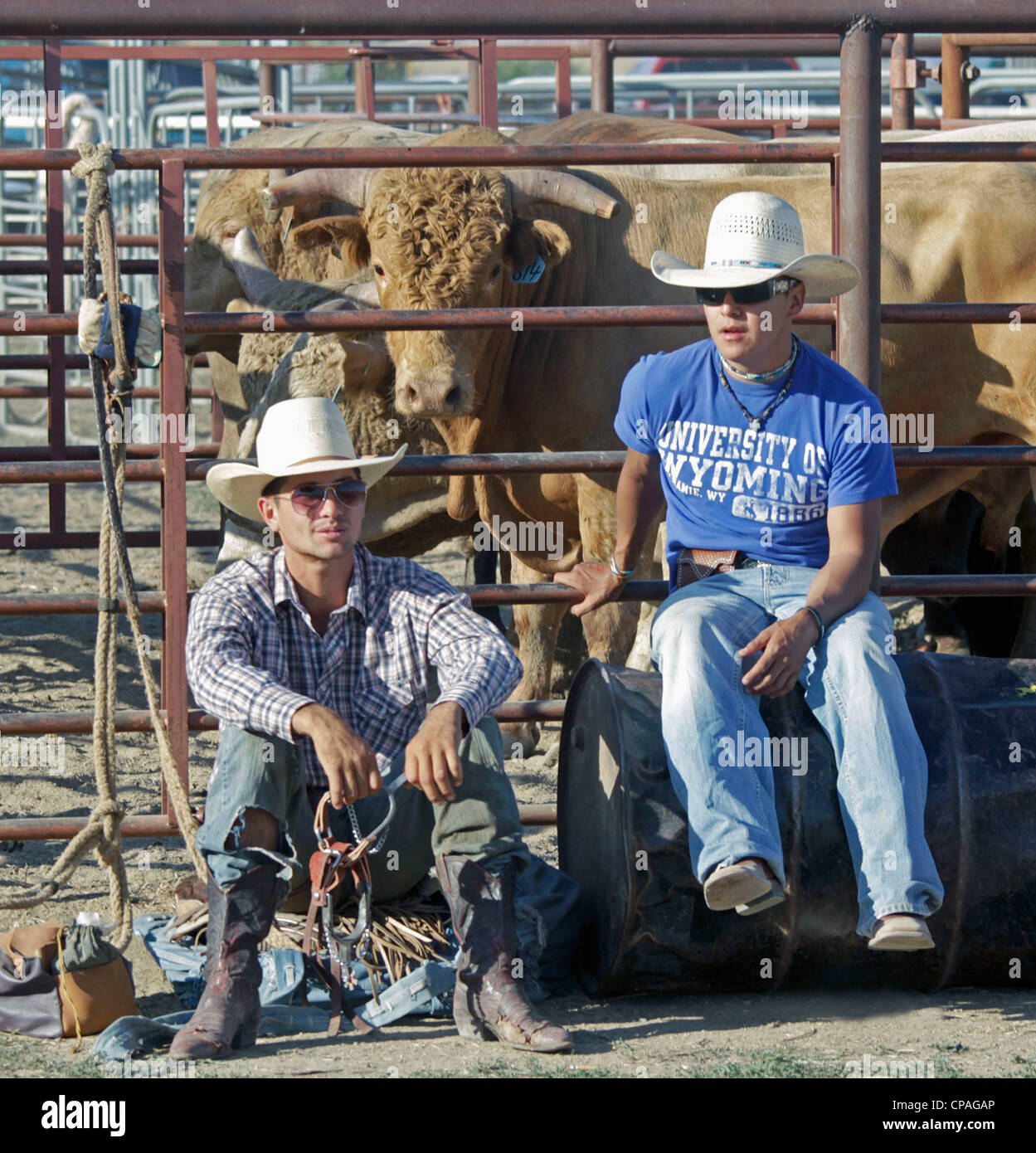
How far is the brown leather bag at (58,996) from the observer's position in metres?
2.97

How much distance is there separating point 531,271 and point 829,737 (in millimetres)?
2374

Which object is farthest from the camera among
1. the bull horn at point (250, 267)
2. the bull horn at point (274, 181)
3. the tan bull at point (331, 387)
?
the bull horn at point (274, 181)

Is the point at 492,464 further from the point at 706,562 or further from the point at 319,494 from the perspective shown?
the point at 319,494

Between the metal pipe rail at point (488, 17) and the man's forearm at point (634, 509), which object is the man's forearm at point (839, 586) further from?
the metal pipe rail at point (488, 17)

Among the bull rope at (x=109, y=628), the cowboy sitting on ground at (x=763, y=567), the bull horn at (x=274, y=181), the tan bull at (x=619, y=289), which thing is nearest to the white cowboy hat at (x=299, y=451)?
the bull rope at (x=109, y=628)

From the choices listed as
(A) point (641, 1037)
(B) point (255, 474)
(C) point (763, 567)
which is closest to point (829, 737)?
(C) point (763, 567)

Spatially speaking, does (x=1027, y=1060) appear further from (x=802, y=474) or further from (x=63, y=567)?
(x=63, y=567)

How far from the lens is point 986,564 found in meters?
6.87

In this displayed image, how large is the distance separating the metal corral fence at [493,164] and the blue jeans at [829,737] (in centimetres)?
71

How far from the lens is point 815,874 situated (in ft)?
10.3

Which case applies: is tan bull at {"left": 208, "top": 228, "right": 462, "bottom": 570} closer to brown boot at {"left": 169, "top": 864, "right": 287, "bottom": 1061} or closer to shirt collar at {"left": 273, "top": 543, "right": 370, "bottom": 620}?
shirt collar at {"left": 273, "top": 543, "right": 370, "bottom": 620}

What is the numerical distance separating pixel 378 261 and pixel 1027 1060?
3.16 meters
